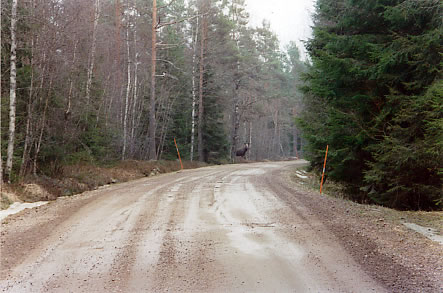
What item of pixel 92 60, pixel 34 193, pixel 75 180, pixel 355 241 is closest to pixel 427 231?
pixel 355 241

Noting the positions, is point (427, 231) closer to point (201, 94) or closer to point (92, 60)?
point (92, 60)

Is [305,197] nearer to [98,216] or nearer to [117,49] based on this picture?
[98,216]

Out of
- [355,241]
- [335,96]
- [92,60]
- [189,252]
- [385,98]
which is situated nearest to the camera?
[189,252]

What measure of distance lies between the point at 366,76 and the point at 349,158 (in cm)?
264

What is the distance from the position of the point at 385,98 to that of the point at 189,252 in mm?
9150

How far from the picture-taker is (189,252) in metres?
5.22

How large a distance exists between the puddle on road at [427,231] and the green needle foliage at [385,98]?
185cm

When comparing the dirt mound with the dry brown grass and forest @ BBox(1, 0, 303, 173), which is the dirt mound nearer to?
the dry brown grass

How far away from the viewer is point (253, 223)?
681 centimetres

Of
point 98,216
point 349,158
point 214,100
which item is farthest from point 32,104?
point 214,100

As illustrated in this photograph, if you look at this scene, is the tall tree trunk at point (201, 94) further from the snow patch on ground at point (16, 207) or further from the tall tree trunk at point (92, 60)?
the snow patch on ground at point (16, 207)

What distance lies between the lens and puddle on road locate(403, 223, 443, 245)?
613 centimetres

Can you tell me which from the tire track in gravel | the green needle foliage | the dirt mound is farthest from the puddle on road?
the dirt mound

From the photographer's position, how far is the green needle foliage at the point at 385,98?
9.66 metres
